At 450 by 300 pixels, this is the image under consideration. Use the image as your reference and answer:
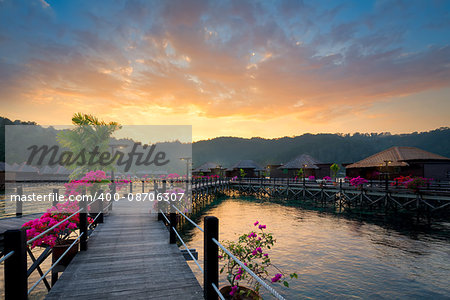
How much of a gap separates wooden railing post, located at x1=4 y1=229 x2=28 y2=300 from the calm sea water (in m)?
7.86

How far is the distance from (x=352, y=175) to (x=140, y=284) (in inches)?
1595

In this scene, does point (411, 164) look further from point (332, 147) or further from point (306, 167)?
point (332, 147)

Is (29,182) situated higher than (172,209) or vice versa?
(172,209)

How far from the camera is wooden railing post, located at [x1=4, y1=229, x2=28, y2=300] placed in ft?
9.12

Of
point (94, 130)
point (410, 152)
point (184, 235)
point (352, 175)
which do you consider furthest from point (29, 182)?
point (410, 152)

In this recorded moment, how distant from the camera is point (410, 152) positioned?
3450 cm

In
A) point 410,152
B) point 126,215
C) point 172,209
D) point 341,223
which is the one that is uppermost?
point 410,152

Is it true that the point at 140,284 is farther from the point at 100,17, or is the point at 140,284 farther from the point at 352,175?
the point at 352,175

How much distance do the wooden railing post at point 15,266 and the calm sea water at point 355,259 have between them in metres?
7.86

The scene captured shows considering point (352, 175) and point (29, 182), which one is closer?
point (352, 175)

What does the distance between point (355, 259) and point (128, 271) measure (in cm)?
1073

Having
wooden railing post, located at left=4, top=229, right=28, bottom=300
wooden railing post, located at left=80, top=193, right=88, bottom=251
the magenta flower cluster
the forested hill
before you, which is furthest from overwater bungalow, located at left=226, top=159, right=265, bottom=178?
the forested hill

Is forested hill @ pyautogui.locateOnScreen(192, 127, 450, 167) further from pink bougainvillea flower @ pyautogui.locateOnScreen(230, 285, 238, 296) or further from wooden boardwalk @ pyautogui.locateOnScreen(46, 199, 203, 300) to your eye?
pink bougainvillea flower @ pyautogui.locateOnScreen(230, 285, 238, 296)

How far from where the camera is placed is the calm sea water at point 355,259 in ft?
28.5
